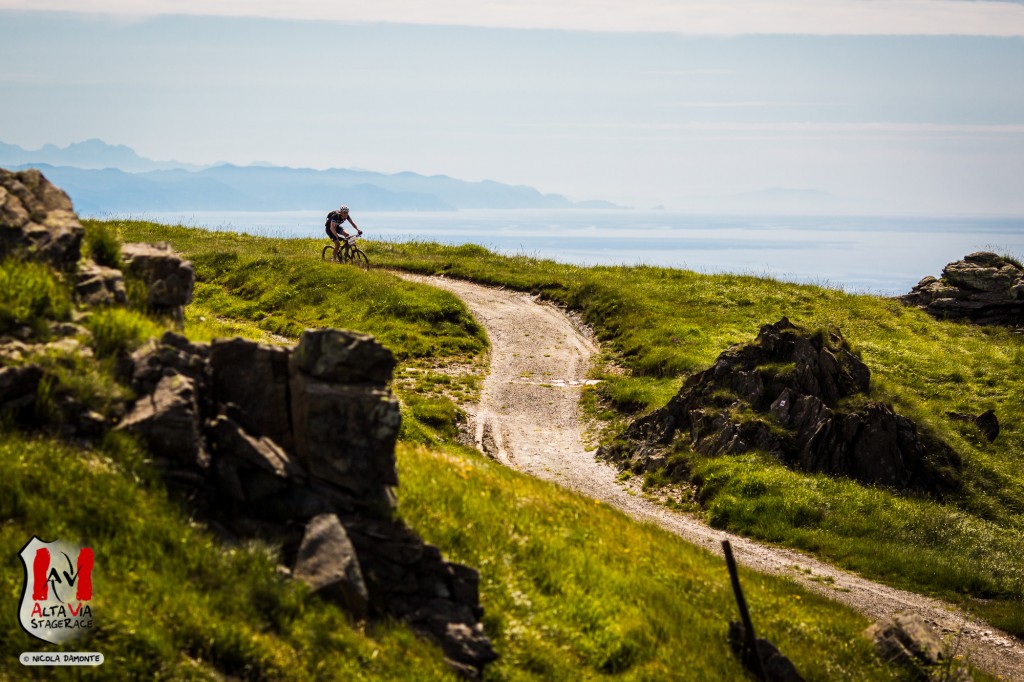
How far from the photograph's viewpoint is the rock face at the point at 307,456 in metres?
12.5

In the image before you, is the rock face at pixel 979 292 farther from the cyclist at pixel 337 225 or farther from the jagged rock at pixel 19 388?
the jagged rock at pixel 19 388

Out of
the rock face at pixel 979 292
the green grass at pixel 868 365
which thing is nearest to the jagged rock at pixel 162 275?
the green grass at pixel 868 365

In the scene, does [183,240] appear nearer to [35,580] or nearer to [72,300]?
[72,300]

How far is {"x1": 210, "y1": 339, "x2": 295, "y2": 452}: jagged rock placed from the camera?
13.5m

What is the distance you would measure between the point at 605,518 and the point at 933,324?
3857 cm

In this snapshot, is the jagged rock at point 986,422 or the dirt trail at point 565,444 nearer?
the dirt trail at point 565,444

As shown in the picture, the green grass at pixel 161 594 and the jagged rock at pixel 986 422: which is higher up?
the green grass at pixel 161 594

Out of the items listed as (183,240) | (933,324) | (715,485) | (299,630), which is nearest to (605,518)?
(715,485)

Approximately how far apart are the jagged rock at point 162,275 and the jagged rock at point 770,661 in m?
12.5

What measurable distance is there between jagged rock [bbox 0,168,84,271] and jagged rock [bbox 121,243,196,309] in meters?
1.18

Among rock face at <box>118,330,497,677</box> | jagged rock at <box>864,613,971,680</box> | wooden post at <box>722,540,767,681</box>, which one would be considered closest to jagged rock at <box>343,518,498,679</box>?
rock face at <box>118,330,497,677</box>

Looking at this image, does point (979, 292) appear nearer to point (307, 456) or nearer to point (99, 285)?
point (307, 456)

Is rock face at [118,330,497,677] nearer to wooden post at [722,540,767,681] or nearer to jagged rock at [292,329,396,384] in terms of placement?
jagged rock at [292,329,396,384]

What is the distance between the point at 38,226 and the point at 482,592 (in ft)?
35.3
